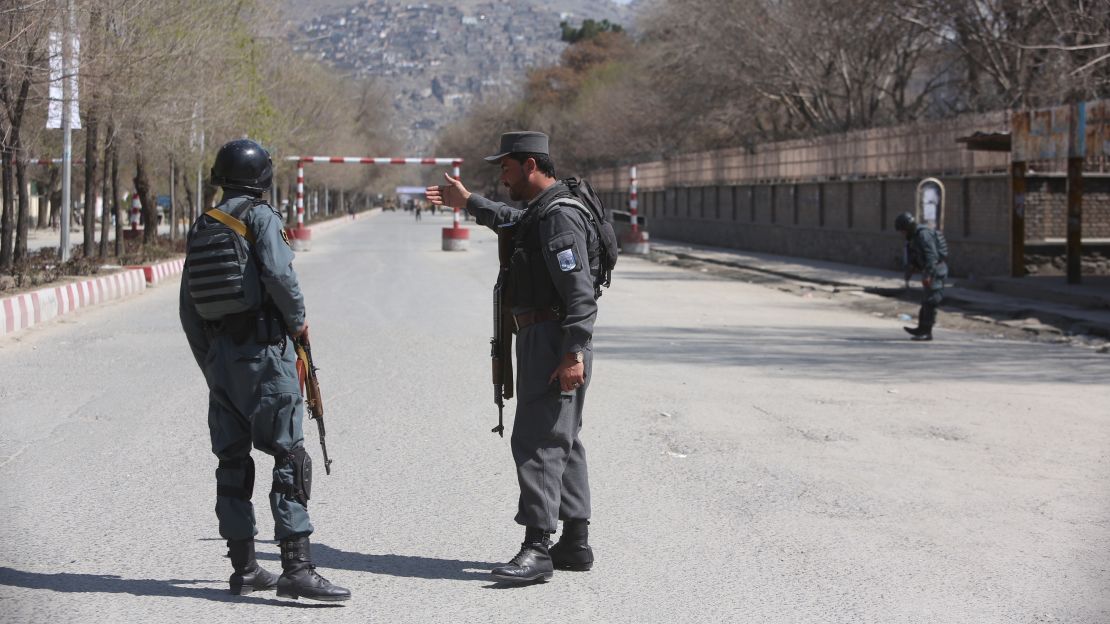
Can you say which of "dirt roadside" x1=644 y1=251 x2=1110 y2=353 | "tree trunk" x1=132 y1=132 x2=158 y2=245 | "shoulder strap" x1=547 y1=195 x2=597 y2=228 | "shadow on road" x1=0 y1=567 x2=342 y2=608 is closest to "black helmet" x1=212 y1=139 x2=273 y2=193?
"shoulder strap" x1=547 y1=195 x2=597 y2=228

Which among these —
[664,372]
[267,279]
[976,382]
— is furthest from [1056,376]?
[267,279]

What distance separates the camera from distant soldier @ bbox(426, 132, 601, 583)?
5461 mm

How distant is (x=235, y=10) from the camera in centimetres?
3628

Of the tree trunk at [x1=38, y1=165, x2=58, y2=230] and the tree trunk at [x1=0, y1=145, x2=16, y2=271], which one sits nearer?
the tree trunk at [x1=0, y1=145, x2=16, y2=271]

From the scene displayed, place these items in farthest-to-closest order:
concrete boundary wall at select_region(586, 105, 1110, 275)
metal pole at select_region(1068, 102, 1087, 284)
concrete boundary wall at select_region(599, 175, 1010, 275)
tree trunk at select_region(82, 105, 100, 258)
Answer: tree trunk at select_region(82, 105, 100, 258)
concrete boundary wall at select_region(599, 175, 1010, 275)
concrete boundary wall at select_region(586, 105, 1110, 275)
metal pole at select_region(1068, 102, 1087, 284)

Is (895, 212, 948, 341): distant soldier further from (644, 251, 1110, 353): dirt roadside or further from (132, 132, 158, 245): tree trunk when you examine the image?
(132, 132, 158, 245): tree trunk

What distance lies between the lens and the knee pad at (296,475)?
524 cm

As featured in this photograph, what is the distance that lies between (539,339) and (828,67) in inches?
1642

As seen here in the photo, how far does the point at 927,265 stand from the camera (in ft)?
52.7

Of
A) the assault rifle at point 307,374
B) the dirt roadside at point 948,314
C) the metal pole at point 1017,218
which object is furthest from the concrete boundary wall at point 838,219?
the assault rifle at point 307,374

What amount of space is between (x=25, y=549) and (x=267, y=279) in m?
2.00

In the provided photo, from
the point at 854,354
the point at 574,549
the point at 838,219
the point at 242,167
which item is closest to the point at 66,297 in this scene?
the point at 854,354

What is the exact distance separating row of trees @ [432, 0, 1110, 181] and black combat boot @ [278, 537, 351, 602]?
20.9 metres

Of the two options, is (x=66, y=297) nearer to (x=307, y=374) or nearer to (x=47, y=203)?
(x=307, y=374)
